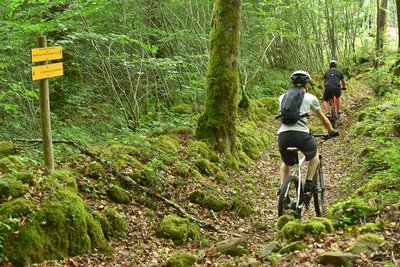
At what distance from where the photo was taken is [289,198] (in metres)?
6.41

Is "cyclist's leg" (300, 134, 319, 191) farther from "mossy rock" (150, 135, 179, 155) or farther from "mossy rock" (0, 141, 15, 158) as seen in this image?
"mossy rock" (0, 141, 15, 158)

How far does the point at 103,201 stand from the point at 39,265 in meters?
1.83

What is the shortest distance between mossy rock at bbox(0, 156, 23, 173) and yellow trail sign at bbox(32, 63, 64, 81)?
3.66 feet

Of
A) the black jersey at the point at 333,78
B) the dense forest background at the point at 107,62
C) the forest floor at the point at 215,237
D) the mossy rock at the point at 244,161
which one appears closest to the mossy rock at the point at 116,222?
the forest floor at the point at 215,237

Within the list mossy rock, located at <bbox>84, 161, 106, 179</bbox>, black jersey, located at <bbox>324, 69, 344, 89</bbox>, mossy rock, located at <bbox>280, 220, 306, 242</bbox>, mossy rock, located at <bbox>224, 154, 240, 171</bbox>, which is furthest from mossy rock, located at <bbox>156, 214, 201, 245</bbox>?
black jersey, located at <bbox>324, 69, 344, 89</bbox>

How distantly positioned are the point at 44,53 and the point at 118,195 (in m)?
2.34

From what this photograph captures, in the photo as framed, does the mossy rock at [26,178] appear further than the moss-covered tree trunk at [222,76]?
No

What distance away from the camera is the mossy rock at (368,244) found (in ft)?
13.4

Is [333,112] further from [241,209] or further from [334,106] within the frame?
[241,209]

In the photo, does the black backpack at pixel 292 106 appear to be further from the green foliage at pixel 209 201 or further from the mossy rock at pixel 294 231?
the green foliage at pixel 209 201

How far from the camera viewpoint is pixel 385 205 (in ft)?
18.9

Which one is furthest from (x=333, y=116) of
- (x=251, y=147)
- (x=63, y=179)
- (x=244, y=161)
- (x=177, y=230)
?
(x=63, y=179)

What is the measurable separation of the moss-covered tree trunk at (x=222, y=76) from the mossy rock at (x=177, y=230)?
3986mm

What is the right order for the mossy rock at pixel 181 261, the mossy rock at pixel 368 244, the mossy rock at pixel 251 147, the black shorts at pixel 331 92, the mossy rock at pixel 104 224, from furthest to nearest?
the black shorts at pixel 331 92 < the mossy rock at pixel 251 147 < the mossy rock at pixel 104 224 < the mossy rock at pixel 181 261 < the mossy rock at pixel 368 244
